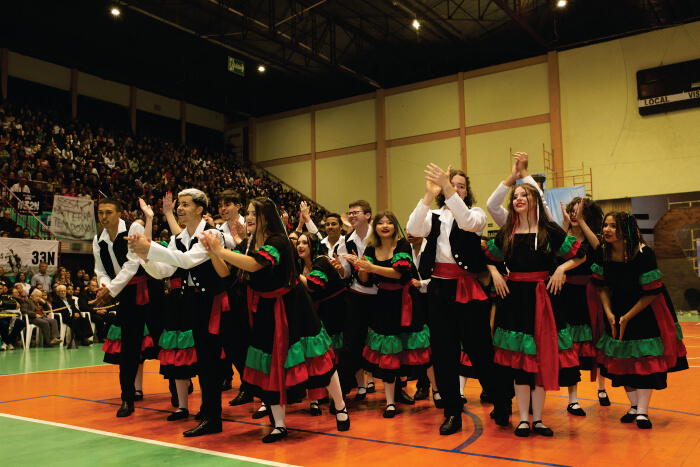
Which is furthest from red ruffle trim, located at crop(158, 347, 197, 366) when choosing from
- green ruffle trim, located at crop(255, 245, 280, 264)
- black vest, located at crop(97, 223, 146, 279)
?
green ruffle trim, located at crop(255, 245, 280, 264)

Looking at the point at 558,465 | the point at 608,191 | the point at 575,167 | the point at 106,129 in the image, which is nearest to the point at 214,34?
the point at 106,129

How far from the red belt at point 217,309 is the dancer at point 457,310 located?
5.33 feet

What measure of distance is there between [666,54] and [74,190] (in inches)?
748

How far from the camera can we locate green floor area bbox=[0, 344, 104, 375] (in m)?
8.24

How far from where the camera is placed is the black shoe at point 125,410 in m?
5.03

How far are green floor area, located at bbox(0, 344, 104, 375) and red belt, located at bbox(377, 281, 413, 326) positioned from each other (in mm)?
5817

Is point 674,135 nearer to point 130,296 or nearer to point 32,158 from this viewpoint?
point 130,296

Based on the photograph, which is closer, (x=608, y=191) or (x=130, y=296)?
(x=130, y=296)

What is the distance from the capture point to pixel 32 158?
15.4 meters

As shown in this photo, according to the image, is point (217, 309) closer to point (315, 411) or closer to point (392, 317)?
point (315, 411)

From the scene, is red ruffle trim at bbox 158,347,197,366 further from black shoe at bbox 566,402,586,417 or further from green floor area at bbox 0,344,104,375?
green floor area at bbox 0,344,104,375

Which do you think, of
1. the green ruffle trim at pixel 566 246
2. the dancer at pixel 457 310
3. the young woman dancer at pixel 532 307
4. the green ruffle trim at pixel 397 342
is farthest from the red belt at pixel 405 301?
the green ruffle trim at pixel 566 246

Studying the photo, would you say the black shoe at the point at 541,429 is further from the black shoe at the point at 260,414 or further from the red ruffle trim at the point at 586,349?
the black shoe at the point at 260,414

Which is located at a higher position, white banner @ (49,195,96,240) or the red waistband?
white banner @ (49,195,96,240)
